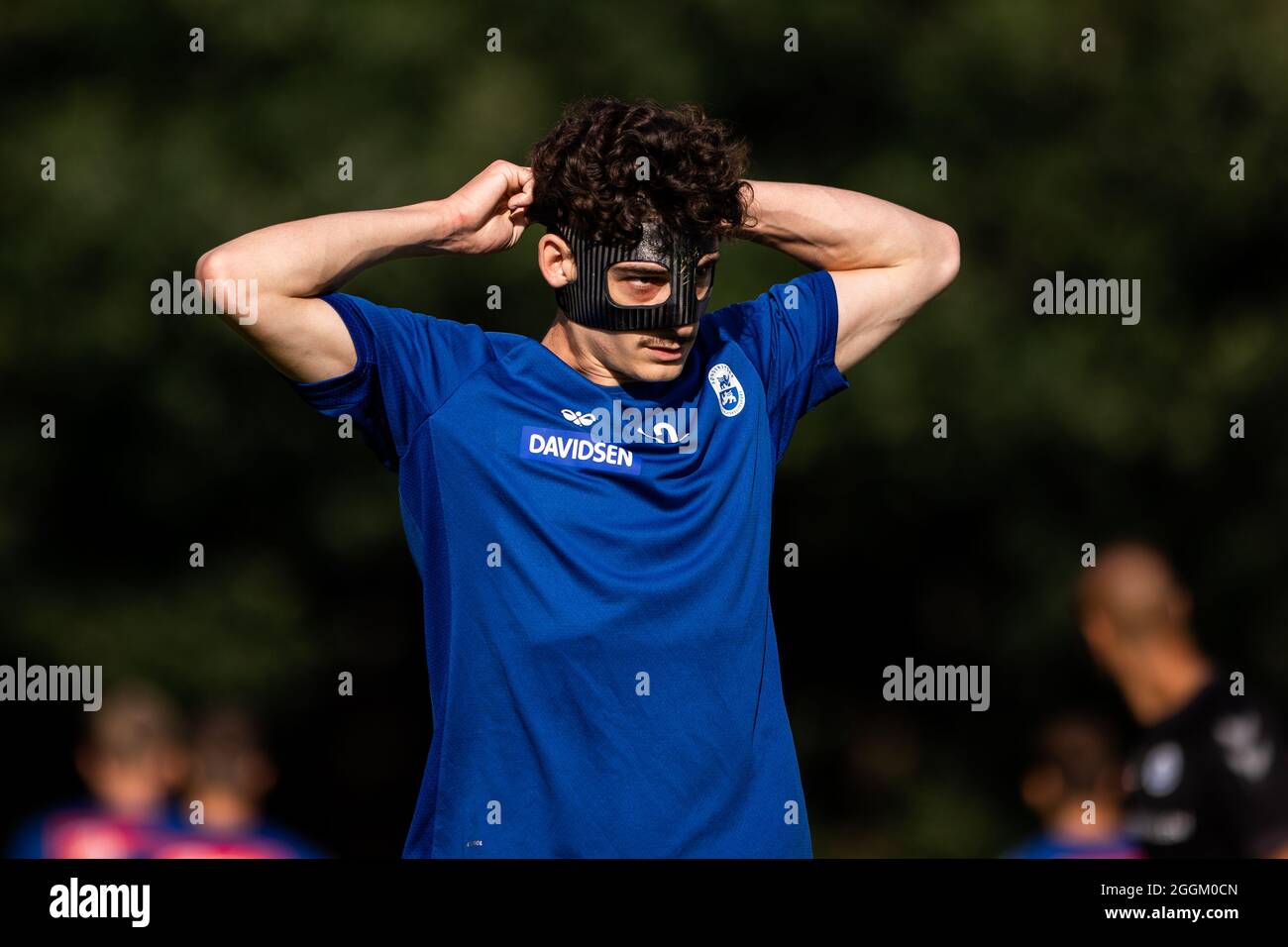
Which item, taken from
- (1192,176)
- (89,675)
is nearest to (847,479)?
(1192,176)

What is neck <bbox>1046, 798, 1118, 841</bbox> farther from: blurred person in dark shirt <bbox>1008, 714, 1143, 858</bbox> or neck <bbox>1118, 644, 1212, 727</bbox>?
neck <bbox>1118, 644, 1212, 727</bbox>

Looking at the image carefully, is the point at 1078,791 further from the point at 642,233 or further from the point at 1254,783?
the point at 642,233

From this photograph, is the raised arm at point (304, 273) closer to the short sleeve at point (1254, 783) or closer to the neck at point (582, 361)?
the neck at point (582, 361)

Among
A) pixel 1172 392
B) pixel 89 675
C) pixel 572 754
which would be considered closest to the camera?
pixel 572 754

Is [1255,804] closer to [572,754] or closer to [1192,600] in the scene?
[572,754]

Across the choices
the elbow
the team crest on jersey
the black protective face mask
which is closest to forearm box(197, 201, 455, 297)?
the elbow

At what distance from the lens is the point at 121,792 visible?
679 centimetres

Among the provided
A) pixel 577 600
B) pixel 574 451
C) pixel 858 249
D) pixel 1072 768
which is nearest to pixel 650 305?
pixel 574 451

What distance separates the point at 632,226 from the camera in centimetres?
358

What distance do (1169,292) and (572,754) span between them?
7038 millimetres

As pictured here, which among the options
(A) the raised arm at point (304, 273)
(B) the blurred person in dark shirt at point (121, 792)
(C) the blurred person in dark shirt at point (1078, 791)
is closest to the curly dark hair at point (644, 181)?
(A) the raised arm at point (304, 273)

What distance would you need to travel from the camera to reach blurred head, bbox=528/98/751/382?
11.7 ft

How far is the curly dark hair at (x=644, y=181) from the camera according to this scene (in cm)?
357

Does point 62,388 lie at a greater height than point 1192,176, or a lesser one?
lesser
